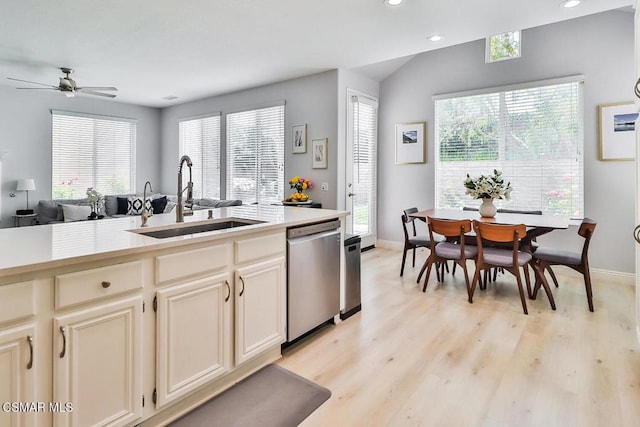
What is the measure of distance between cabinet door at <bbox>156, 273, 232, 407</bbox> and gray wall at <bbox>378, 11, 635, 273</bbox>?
4342 millimetres

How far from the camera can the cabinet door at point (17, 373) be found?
48.1 inches

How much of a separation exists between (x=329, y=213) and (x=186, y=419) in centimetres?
166

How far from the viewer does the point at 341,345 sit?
2.60 meters

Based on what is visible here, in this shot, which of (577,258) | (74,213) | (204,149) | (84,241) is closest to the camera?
(84,241)

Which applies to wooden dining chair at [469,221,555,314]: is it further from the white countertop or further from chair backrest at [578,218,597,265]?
the white countertop

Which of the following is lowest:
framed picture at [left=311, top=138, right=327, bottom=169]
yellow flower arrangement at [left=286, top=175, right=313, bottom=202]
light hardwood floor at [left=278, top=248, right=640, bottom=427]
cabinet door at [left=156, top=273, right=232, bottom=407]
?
light hardwood floor at [left=278, top=248, right=640, bottom=427]

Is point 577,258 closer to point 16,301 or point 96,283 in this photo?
point 96,283

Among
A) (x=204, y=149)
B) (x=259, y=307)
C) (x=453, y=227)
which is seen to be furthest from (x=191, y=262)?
(x=204, y=149)

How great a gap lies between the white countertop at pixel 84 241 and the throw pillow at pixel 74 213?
4.27 metres

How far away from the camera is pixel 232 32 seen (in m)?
3.71

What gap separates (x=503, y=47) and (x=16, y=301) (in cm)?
576

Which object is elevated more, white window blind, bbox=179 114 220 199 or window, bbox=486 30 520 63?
window, bbox=486 30 520 63

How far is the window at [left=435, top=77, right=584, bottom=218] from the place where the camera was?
4.45 m

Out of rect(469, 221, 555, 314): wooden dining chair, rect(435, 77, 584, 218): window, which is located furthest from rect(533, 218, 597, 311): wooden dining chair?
rect(435, 77, 584, 218): window
